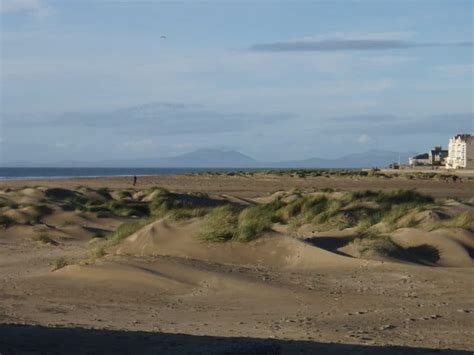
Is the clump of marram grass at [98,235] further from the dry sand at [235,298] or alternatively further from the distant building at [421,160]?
the distant building at [421,160]

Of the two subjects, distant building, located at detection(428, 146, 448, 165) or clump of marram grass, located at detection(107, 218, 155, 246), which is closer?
clump of marram grass, located at detection(107, 218, 155, 246)

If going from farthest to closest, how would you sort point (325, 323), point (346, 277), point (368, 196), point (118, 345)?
1. point (368, 196)
2. point (346, 277)
3. point (325, 323)
4. point (118, 345)

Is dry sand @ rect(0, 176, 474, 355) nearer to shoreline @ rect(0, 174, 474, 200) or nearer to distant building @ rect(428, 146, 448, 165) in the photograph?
shoreline @ rect(0, 174, 474, 200)

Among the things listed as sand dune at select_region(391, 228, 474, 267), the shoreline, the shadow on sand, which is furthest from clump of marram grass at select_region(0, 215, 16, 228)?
the shoreline

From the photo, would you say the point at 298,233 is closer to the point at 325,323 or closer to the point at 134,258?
A: the point at 134,258

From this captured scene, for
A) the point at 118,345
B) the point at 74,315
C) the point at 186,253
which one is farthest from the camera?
the point at 186,253

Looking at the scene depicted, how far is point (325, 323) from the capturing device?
11.2 meters

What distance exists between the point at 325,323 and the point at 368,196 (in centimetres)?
2048

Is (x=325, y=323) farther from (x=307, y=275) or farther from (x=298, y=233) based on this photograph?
(x=298, y=233)

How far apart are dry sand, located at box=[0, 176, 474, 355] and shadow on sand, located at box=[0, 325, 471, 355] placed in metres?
0.01

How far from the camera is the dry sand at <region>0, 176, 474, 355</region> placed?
9.57m

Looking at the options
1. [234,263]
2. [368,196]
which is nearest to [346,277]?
[234,263]

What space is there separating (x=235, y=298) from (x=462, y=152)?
350 feet

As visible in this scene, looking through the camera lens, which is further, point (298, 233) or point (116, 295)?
point (298, 233)
